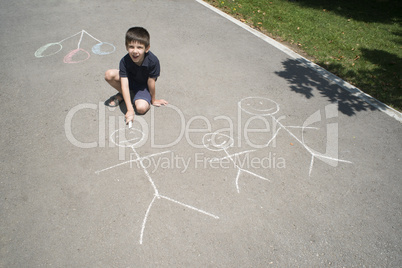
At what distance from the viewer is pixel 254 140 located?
3.52 m

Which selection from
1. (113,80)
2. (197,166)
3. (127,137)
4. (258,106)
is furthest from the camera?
(258,106)

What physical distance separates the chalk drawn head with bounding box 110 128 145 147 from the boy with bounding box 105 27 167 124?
0.15m

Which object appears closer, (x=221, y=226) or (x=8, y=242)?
(x=8, y=242)

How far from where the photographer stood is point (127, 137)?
136 inches

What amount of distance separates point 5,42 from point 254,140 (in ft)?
18.0

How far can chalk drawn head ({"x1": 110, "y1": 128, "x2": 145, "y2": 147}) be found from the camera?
11.0 ft

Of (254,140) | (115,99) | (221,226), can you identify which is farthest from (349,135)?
(115,99)

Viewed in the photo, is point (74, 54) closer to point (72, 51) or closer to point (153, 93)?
point (72, 51)

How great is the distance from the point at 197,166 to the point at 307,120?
1.84 m

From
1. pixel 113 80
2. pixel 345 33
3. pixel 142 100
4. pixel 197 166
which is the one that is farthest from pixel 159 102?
pixel 345 33

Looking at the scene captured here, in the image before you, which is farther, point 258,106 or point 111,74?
point 258,106

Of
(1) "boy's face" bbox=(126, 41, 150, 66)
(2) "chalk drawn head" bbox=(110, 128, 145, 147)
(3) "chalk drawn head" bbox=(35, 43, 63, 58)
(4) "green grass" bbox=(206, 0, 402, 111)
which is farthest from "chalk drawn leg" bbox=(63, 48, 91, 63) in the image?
(4) "green grass" bbox=(206, 0, 402, 111)

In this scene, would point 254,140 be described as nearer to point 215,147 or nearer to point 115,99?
point 215,147

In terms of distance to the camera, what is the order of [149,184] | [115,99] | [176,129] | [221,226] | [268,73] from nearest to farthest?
1. [221,226]
2. [149,184]
3. [176,129]
4. [115,99]
5. [268,73]
